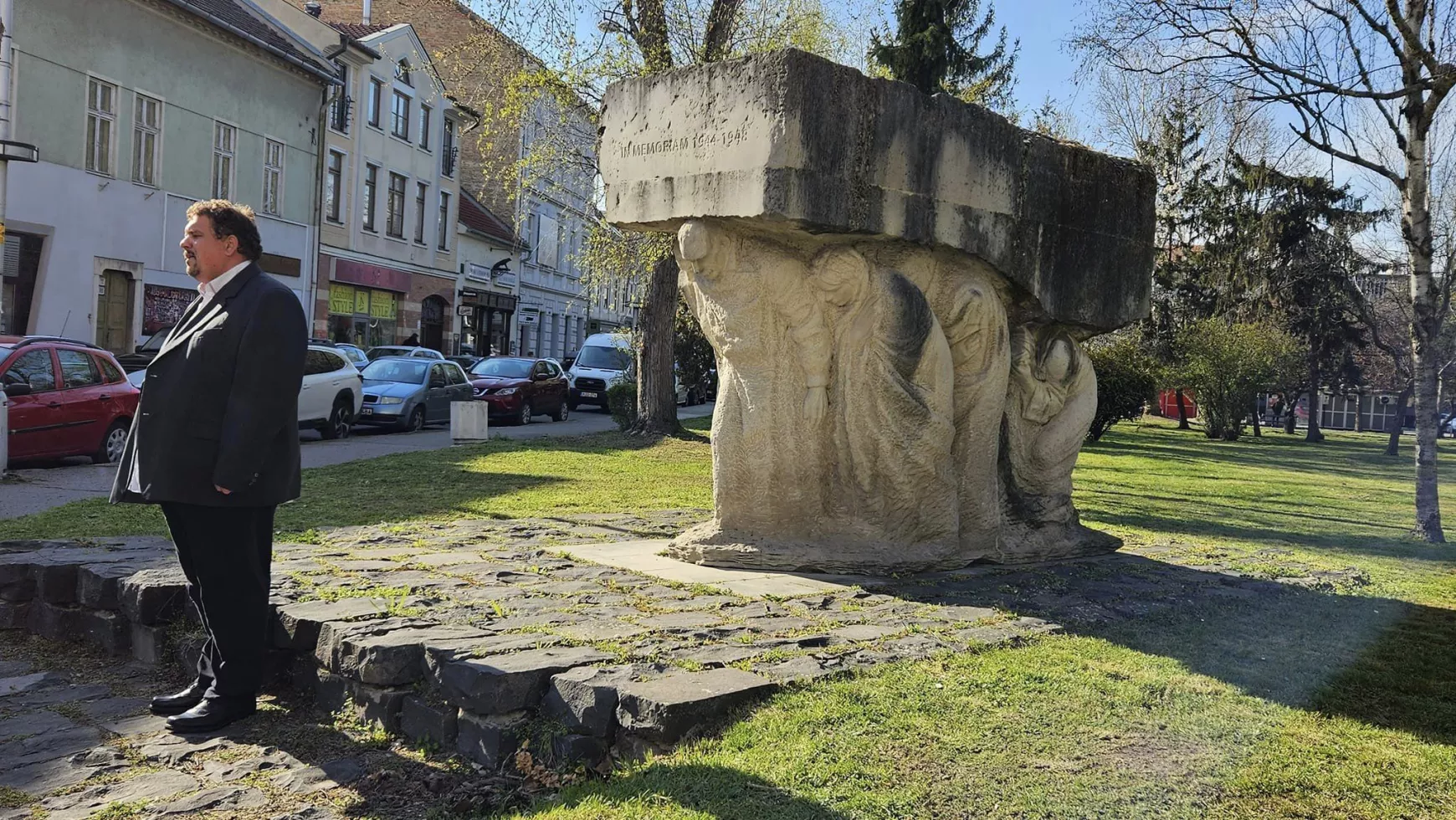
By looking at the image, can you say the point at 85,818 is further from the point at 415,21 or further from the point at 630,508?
the point at 415,21

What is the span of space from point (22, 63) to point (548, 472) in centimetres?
1511

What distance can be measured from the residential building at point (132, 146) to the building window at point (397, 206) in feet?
21.4

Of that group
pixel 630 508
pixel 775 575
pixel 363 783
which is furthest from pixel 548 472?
pixel 363 783

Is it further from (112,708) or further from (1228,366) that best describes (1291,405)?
(112,708)

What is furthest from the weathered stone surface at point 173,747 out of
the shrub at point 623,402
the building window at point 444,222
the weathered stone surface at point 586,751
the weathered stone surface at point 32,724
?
the building window at point 444,222

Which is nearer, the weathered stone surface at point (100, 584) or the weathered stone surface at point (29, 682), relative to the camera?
the weathered stone surface at point (29, 682)

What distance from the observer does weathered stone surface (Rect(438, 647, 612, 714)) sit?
4172mm

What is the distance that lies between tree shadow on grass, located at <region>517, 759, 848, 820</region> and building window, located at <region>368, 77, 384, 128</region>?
3441cm

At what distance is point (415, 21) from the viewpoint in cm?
4225

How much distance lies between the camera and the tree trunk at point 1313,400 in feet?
118

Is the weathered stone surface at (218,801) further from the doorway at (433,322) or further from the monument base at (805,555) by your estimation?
the doorway at (433,322)

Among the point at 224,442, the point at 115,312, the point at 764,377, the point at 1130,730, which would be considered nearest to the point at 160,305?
the point at 115,312

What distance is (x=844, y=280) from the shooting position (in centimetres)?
676

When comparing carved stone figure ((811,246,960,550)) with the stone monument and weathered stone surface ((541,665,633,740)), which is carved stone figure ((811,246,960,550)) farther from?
weathered stone surface ((541,665,633,740))
